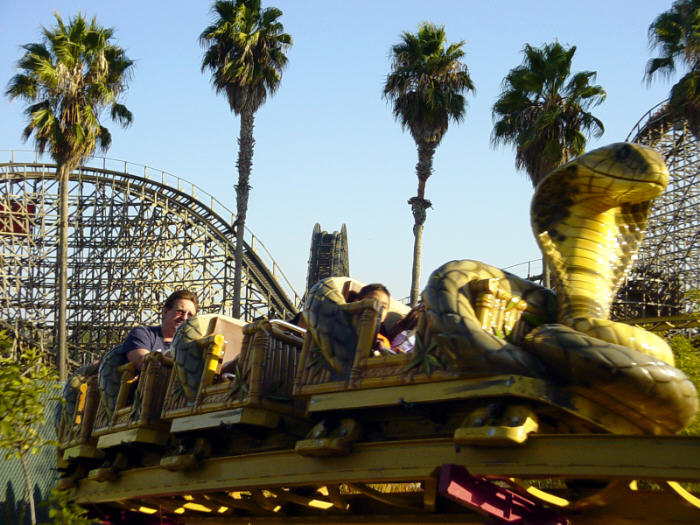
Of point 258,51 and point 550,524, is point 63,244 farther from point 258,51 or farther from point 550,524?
point 550,524

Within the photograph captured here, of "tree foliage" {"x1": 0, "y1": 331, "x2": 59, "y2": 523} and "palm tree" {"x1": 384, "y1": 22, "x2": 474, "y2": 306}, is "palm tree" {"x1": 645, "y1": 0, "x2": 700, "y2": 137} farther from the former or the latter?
"tree foliage" {"x1": 0, "y1": 331, "x2": 59, "y2": 523}

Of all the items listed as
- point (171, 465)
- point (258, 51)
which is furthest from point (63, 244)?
point (171, 465)

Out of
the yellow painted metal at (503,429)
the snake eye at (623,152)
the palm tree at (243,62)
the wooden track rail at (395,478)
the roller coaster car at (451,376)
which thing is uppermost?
the palm tree at (243,62)

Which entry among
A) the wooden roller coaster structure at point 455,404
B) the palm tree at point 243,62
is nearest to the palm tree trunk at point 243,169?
the palm tree at point 243,62

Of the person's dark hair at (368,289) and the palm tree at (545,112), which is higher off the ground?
the palm tree at (545,112)

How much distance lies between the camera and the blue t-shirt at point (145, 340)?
26.0ft

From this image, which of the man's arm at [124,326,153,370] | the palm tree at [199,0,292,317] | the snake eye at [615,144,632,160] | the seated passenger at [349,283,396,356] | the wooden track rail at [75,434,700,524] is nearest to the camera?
the wooden track rail at [75,434,700,524]

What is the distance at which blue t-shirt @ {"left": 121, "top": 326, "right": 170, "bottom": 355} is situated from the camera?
7922 millimetres

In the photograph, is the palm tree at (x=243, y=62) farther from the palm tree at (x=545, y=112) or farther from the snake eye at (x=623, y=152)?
the snake eye at (x=623, y=152)

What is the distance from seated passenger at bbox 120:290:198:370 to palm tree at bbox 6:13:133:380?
12809mm

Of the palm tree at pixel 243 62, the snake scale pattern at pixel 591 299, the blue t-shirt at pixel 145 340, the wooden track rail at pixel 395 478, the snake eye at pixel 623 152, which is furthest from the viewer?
the palm tree at pixel 243 62

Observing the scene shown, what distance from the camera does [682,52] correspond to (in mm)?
18875

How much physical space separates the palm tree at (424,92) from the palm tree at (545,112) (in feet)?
6.18

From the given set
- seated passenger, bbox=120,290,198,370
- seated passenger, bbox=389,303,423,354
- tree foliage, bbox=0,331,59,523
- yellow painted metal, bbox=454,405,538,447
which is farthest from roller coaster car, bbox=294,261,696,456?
tree foliage, bbox=0,331,59,523
